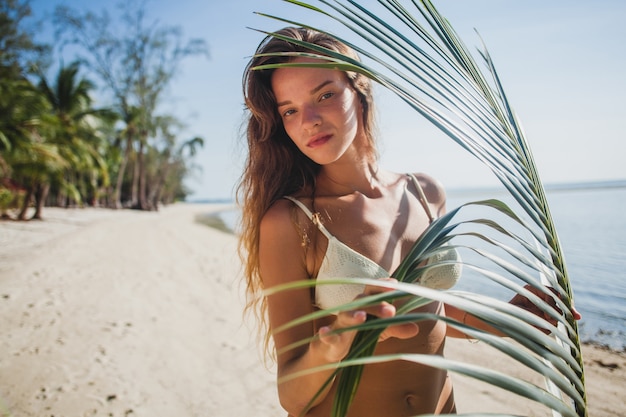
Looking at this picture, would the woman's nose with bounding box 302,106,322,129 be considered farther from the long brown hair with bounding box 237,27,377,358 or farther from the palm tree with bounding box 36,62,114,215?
the palm tree with bounding box 36,62,114,215

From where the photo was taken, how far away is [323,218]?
4.13 feet

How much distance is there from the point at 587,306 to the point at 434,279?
4128mm

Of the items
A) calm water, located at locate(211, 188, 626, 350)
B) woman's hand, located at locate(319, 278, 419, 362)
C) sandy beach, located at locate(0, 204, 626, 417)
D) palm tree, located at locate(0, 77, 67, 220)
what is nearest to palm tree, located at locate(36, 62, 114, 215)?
palm tree, located at locate(0, 77, 67, 220)

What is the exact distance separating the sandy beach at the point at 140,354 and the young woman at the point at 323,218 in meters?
1.23

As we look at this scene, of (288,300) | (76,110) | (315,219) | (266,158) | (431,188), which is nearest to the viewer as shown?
(288,300)

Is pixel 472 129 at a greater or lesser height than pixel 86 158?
greater

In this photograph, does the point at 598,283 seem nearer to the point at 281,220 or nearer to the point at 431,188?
the point at 431,188

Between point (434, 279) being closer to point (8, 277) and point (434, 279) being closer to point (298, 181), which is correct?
point (298, 181)

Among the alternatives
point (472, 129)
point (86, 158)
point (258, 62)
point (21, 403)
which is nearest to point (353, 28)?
point (472, 129)

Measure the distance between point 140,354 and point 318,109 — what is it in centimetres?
314

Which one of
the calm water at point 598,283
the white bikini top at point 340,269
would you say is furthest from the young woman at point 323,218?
the calm water at point 598,283

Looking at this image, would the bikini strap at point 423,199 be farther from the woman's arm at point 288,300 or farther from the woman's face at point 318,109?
the woman's arm at point 288,300

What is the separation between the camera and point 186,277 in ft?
21.3

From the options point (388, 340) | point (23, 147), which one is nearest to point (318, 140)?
point (388, 340)
